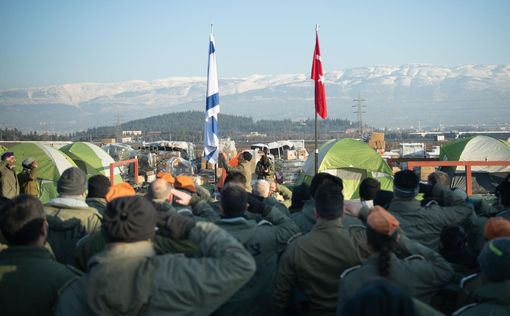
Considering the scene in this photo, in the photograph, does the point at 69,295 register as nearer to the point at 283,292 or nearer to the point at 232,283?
the point at 232,283

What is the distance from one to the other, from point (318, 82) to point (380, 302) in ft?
33.0

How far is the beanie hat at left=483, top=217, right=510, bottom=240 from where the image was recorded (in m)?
3.47

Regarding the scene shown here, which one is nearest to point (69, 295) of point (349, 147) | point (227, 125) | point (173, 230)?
point (173, 230)

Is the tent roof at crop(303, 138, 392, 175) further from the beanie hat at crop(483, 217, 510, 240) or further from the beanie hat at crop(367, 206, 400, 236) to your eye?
the beanie hat at crop(367, 206, 400, 236)

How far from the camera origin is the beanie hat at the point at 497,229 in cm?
347

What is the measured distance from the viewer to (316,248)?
3773 mm

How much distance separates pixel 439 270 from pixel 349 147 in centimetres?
1033

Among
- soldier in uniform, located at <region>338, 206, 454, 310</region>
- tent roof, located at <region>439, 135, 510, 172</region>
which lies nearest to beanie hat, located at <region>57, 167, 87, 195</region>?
soldier in uniform, located at <region>338, 206, 454, 310</region>

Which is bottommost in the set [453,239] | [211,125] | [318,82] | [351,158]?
[351,158]

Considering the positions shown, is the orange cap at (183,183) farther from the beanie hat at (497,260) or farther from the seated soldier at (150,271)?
the beanie hat at (497,260)

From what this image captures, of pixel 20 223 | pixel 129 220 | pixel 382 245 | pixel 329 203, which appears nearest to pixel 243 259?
pixel 129 220

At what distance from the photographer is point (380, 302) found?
1.97m

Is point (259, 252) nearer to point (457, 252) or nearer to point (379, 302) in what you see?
point (457, 252)

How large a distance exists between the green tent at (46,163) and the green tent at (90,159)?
2691 millimetres
